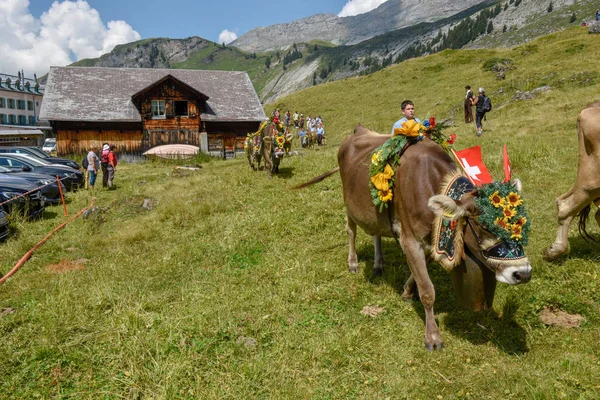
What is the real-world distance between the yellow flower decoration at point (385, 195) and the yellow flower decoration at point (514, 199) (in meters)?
1.51

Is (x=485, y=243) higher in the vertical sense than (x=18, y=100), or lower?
lower

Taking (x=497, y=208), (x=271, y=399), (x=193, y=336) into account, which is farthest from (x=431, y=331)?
(x=193, y=336)

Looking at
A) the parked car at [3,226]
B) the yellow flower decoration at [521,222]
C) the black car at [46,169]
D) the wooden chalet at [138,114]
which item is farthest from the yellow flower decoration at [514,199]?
the wooden chalet at [138,114]

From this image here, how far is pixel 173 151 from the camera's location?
97.8 ft

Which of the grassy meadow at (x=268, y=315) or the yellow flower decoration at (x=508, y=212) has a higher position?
the yellow flower decoration at (x=508, y=212)

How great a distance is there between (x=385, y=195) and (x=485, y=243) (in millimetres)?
1480

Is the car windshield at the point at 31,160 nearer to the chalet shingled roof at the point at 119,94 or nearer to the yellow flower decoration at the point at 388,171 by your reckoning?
the chalet shingled roof at the point at 119,94

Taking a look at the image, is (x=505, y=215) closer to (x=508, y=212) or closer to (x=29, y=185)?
(x=508, y=212)

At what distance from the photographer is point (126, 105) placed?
31.2m

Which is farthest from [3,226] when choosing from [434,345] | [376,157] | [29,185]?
[434,345]

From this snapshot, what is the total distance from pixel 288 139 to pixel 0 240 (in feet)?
32.3

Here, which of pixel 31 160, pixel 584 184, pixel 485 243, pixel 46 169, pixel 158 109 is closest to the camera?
pixel 485 243

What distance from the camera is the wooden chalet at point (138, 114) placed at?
1173 inches

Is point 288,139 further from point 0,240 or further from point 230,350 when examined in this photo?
point 230,350
